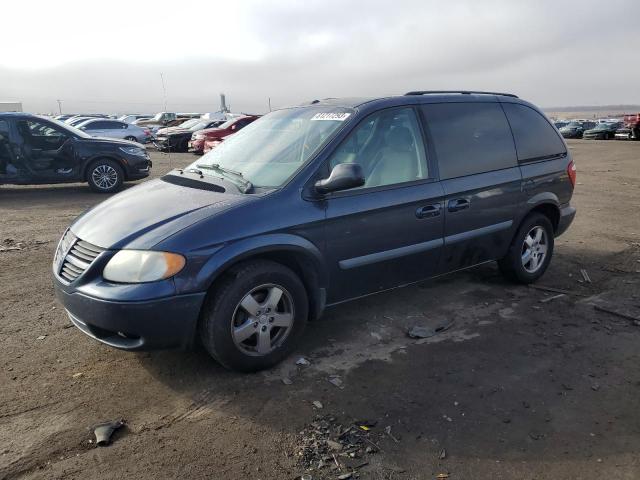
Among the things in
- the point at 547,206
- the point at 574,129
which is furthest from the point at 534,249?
the point at 574,129

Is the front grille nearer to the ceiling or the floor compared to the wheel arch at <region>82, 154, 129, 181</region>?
nearer to the floor

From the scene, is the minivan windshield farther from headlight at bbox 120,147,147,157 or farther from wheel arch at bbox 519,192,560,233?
headlight at bbox 120,147,147,157

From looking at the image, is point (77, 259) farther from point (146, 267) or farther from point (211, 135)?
point (211, 135)

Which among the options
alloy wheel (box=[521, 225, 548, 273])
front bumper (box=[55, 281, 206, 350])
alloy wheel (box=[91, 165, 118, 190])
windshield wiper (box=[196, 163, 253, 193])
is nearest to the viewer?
front bumper (box=[55, 281, 206, 350])

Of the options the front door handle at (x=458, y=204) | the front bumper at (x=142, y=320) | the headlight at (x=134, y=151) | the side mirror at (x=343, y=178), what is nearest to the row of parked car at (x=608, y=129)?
the headlight at (x=134, y=151)

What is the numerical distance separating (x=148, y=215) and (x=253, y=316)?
97 centimetres

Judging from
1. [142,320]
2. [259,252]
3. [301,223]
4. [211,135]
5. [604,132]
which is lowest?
[142,320]

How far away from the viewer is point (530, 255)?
206 inches

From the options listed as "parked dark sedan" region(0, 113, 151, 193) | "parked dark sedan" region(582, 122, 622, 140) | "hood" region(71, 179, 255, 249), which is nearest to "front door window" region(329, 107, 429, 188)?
"hood" region(71, 179, 255, 249)

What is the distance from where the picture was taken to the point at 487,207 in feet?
15.2

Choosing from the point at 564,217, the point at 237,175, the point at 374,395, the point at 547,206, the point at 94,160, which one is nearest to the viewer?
the point at 374,395

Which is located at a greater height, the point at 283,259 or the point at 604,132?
the point at 604,132

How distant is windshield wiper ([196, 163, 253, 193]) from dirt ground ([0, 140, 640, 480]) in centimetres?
126

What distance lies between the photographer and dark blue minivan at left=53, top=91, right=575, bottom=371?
317cm
